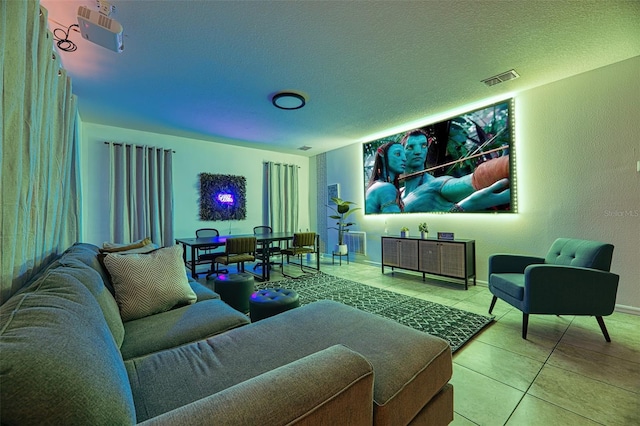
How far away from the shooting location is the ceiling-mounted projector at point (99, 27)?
5.46ft

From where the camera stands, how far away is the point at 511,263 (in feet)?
9.11

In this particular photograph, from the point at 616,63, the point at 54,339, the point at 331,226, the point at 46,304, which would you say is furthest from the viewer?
the point at 331,226

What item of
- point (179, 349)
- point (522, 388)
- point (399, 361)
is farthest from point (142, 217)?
point (522, 388)

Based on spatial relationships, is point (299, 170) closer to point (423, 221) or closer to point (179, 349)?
point (423, 221)

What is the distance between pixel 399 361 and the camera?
1.10 meters

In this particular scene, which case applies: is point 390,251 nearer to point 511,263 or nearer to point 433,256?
point 433,256

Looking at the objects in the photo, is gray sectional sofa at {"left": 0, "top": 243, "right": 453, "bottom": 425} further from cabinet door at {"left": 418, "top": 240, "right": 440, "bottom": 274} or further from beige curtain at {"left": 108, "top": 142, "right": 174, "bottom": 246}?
beige curtain at {"left": 108, "top": 142, "right": 174, "bottom": 246}

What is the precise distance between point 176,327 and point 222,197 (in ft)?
14.6

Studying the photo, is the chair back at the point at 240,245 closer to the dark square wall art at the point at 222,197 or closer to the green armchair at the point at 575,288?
the dark square wall art at the point at 222,197

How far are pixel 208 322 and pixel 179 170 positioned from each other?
4.49m

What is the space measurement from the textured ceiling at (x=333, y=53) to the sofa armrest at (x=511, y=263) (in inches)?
82.2

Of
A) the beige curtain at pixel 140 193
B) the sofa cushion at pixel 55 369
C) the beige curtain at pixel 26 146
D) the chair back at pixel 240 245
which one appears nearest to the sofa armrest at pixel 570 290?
the sofa cushion at pixel 55 369

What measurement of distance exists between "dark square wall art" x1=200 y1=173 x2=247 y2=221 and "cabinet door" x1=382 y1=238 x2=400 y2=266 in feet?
10.7

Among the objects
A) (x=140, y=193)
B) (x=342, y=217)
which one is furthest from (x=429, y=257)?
(x=140, y=193)
